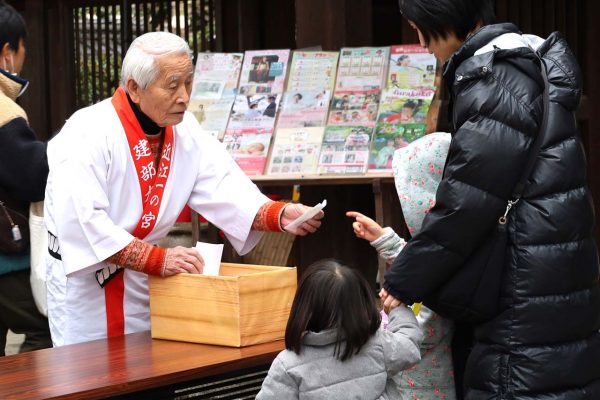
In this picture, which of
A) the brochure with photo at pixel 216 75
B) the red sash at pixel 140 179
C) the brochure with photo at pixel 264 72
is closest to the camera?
the red sash at pixel 140 179

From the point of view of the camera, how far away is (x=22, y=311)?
507 centimetres

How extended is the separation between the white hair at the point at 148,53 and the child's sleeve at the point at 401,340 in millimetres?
1384

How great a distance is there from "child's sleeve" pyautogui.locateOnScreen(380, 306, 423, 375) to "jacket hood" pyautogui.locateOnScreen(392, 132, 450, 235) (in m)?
0.33

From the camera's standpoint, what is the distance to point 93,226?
3961mm

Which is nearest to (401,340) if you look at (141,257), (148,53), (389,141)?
(141,257)

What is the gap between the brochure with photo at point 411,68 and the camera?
7008 millimetres

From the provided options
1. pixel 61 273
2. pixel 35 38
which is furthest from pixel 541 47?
pixel 35 38

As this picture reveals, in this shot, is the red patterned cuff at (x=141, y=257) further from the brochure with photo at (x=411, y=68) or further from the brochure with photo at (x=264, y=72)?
the brochure with photo at (x=264, y=72)

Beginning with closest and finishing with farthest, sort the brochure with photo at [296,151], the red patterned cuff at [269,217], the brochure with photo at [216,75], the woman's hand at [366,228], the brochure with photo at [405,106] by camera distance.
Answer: the woman's hand at [366,228] < the red patterned cuff at [269,217] < the brochure with photo at [405,106] < the brochure with photo at [296,151] < the brochure with photo at [216,75]

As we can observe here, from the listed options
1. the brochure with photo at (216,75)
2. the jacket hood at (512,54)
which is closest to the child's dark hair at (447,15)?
the jacket hood at (512,54)

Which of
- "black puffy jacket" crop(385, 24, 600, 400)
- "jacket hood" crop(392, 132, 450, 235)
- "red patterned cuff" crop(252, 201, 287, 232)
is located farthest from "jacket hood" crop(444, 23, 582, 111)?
"red patterned cuff" crop(252, 201, 287, 232)

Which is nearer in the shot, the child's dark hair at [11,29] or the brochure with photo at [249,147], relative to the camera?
the child's dark hair at [11,29]

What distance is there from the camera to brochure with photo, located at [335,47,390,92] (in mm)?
7199

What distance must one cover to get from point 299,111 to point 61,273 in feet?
10.6
